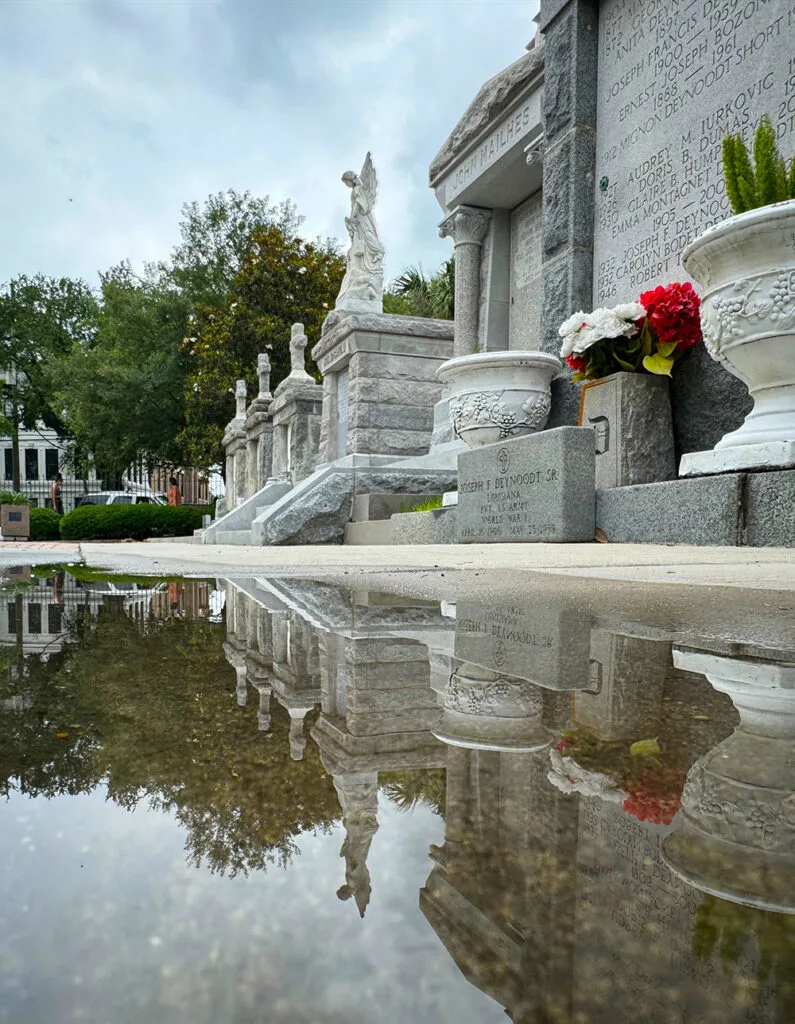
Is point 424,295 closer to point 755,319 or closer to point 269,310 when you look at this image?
point 269,310

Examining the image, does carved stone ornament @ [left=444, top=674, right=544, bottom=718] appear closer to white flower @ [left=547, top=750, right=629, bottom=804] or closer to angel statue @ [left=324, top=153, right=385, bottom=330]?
white flower @ [left=547, top=750, right=629, bottom=804]

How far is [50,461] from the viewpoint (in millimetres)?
57656

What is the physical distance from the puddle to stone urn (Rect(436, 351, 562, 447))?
612cm

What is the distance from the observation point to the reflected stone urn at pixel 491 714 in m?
0.80

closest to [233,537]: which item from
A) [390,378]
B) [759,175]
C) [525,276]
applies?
[390,378]

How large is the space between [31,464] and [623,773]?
63.1m

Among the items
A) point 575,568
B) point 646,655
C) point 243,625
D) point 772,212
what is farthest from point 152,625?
point 772,212

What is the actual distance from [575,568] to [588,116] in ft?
19.3

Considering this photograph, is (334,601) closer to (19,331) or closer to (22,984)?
(22,984)

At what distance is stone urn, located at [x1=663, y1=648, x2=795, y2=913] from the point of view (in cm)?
47

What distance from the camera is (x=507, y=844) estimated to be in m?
0.54

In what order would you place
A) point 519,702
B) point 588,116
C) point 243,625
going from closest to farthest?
point 519,702
point 243,625
point 588,116

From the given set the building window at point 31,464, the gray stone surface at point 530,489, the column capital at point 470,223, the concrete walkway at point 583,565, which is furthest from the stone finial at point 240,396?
the building window at point 31,464

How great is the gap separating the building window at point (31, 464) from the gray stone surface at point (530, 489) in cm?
5710
